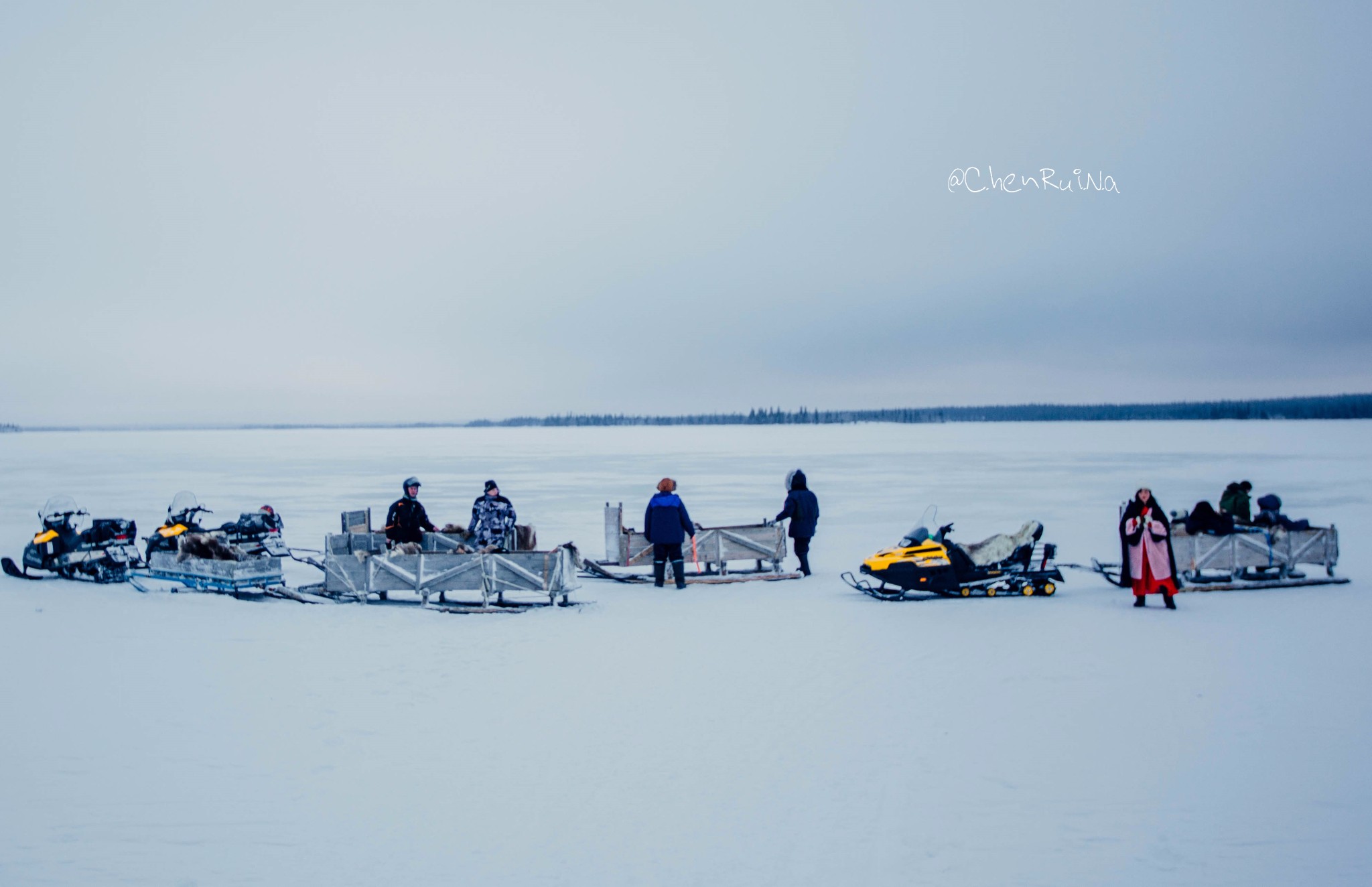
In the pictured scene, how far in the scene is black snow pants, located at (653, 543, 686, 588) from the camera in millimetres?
12008

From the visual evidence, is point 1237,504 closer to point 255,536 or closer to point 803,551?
point 803,551

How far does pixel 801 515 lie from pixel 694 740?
22.9 feet

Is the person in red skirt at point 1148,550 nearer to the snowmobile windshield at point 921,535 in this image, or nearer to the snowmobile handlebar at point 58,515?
the snowmobile windshield at point 921,535

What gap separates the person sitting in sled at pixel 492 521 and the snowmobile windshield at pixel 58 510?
21.3 ft

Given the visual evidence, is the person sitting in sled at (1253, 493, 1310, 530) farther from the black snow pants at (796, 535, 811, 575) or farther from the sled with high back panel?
the sled with high back panel

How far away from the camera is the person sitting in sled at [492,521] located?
10984mm

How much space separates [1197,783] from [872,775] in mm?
1748

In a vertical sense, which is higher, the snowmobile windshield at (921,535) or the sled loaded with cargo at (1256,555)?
the snowmobile windshield at (921,535)

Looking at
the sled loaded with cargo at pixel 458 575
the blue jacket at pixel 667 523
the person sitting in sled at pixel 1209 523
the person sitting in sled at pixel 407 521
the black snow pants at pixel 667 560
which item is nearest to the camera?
the sled loaded with cargo at pixel 458 575

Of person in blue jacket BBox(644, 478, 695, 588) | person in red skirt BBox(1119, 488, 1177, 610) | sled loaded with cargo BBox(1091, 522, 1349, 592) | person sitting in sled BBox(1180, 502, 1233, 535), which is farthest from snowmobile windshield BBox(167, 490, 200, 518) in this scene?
person sitting in sled BBox(1180, 502, 1233, 535)

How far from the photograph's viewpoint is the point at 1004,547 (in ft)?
36.2

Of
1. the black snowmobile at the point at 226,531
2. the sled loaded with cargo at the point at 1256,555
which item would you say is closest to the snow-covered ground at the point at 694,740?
the sled loaded with cargo at the point at 1256,555

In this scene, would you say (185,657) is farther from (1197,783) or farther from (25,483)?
(25,483)

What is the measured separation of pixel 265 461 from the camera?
161ft
